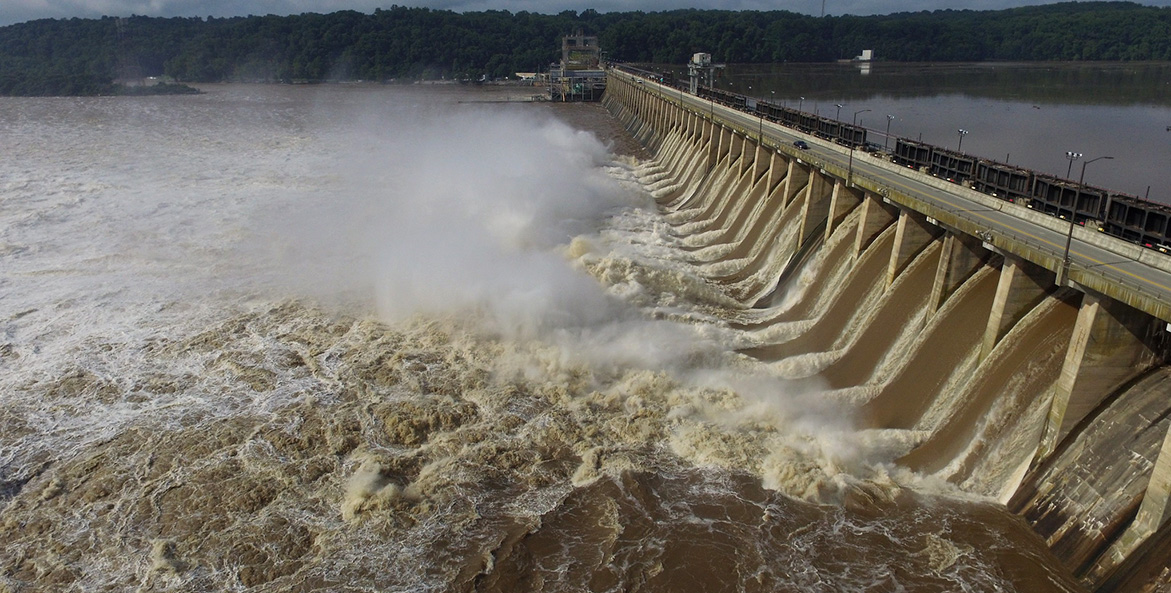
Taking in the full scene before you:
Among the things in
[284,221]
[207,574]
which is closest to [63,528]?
[207,574]

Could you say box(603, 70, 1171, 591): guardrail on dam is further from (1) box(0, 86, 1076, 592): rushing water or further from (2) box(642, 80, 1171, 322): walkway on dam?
(1) box(0, 86, 1076, 592): rushing water

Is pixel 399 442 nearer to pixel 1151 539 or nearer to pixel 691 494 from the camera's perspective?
pixel 691 494

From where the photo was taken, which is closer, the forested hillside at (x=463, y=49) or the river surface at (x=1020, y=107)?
the river surface at (x=1020, y=107)

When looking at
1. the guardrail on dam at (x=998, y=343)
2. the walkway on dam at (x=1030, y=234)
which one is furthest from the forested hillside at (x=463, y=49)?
the guardrail on dam at (x=998, y=343)

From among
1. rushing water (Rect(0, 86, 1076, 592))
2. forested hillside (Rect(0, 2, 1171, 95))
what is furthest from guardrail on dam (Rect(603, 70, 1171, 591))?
forested hillside (Rect(0, 2, 1171, 95))

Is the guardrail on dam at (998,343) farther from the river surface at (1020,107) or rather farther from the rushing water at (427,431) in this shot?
the river surface at (1020,107)
